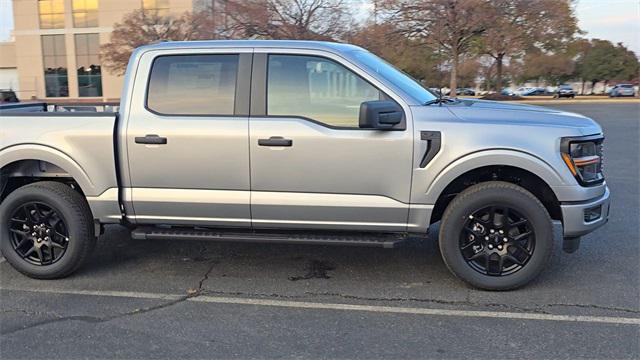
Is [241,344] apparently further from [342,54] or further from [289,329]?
[342,54]

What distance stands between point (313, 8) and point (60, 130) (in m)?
25.9

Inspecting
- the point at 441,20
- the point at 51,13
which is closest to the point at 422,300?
the point at 441,20

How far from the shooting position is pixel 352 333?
3777 millimetres

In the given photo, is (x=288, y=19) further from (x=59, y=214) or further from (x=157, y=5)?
(x=157, y=5)

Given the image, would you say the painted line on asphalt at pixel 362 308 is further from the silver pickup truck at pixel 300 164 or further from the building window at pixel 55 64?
the building window at pixel 55 64

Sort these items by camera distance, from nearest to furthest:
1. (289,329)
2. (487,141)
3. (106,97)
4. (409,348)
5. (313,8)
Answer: (409,348)
(289,329)
(487,141)
(313,8)
(106,97)

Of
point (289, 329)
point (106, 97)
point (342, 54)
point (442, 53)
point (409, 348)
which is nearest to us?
point (409, 348)

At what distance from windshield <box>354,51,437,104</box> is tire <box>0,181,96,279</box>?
2.68 meters

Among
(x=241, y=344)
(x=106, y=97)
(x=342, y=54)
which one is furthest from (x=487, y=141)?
(x=106, y=97)

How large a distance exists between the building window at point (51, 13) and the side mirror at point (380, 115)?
203 ft

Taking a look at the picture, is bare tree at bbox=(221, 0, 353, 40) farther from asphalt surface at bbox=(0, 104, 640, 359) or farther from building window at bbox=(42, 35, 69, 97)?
building window at bbox=(42, 35, 69, 97)

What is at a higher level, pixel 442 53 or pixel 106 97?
pixel 442 53

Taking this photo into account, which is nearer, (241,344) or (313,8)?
(241,344)

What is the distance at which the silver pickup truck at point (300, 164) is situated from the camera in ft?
14.1
